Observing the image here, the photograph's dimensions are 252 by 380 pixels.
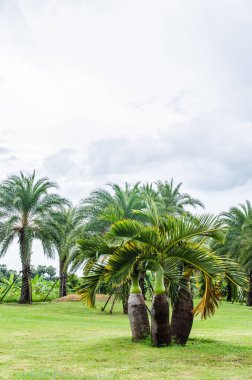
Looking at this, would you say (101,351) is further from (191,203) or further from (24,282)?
(191,203)

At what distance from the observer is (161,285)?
13102 millimetres

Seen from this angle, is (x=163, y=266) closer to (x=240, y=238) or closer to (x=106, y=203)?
(x=106, y=203)

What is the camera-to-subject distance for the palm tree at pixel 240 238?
132 feet

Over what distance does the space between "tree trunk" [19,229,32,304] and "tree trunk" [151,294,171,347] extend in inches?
977

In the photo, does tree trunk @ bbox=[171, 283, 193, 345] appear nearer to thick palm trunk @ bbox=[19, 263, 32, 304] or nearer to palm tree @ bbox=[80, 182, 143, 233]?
palm tree @ bbox=[80, 182, 143, 233]

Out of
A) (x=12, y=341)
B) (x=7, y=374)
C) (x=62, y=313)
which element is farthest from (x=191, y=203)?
(x=7, y=374)

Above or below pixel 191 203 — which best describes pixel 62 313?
below

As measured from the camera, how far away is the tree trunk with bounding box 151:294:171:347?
42.7 ft

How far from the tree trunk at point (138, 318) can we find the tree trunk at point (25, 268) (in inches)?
931

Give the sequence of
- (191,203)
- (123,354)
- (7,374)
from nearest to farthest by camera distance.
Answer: (7,374) < (123,354) < (191,203)

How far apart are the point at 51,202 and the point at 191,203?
12.6 meters

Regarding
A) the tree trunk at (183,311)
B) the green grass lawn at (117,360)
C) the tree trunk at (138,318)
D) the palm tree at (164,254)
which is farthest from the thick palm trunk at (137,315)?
the palm tree at (164,254)

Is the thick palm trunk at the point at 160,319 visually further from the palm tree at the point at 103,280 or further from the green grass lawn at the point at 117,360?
the palm tree at the point at 103,280

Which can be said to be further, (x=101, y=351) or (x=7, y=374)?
(x=101, y=351)
